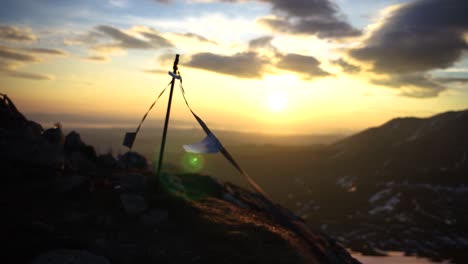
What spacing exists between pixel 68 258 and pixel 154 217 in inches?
259

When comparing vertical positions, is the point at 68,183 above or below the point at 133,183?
above

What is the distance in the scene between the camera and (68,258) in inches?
462

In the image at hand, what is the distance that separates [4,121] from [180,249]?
20965 millimetres

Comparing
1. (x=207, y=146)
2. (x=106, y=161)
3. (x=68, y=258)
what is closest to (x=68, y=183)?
(x=68, y=258)

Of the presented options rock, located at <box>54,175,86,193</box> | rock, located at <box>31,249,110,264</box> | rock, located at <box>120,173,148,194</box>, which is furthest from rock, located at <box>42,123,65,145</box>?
rock, located at <box>31,249,110,264</box>

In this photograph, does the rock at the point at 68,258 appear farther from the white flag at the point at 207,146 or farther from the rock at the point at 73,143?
the rock at the point at 73,143

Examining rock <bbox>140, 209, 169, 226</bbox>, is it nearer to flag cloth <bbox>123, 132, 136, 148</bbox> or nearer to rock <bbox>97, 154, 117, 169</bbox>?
flag cloth <bbox>123, 132, 136, 148</bbox>

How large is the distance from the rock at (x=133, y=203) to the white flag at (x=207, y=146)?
5.15 m

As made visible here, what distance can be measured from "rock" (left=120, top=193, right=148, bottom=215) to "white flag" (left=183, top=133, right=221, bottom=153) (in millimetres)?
5146

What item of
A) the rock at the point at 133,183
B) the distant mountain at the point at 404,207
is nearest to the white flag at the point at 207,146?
the rock at the point at 133,183

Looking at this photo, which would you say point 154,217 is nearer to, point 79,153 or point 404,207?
point 79,153

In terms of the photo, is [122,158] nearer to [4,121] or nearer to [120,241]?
[4,121]

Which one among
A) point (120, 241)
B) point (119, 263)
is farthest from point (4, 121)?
point (119, 263)

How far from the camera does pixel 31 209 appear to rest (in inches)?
675
